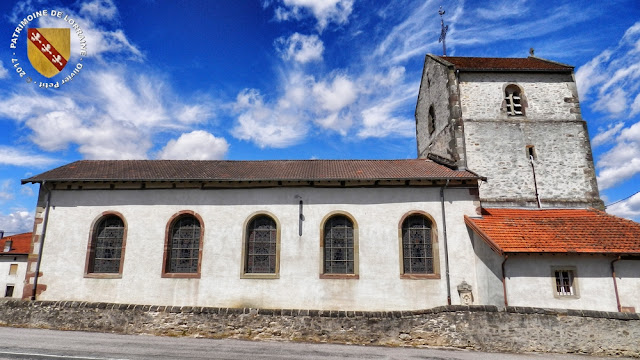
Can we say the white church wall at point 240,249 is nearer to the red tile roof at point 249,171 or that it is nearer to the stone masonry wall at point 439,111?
the red tile roof at point 249,171

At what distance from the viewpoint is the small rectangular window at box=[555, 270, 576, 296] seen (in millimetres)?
10852

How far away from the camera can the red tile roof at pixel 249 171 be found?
12938mm

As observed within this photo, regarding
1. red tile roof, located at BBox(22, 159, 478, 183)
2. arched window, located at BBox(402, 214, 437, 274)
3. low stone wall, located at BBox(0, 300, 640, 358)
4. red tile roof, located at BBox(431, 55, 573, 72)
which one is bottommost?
low stone wall, located at BBox(0, 300, 640, 358)

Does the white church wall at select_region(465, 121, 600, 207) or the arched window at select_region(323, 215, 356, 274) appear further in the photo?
the white church wall at select_region(465, 121, 600, 207)

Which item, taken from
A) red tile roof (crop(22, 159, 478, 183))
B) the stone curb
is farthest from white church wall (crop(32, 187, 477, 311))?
the stone curb

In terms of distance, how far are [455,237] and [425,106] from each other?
33.2 feet

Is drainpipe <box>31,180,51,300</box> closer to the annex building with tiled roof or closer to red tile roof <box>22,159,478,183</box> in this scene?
red tile roof <box>22,159,478,183</box>

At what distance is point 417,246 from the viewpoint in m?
12.5

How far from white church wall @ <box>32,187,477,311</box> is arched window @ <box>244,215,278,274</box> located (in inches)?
12.9

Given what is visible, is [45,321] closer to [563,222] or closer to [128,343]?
[128,343]

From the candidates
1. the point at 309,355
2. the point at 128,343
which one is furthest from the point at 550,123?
the point at 128,343

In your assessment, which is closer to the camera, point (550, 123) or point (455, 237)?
point (455, 237)

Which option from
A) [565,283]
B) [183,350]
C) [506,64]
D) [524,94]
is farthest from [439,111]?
[183,350]

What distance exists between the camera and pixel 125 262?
41.4 ft
